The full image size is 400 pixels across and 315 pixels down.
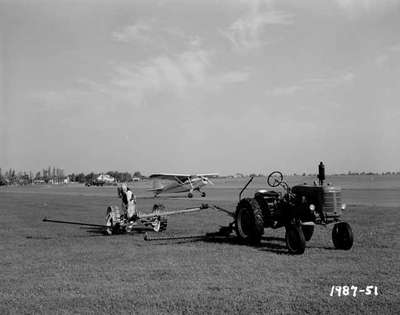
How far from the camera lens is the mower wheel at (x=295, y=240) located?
8617mm

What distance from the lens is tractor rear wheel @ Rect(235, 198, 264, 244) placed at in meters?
9.85

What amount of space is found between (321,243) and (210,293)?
5.19m

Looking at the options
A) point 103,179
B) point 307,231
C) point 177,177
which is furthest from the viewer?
point 103,179

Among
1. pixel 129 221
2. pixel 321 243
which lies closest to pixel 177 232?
pixel 129 221

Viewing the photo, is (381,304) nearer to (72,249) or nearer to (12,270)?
(12,270)

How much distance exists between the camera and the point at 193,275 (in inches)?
271

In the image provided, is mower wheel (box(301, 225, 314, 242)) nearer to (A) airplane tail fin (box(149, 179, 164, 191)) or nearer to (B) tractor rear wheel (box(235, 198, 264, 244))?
(B) tractor rear wheel (box(235, 198, 264, 244))

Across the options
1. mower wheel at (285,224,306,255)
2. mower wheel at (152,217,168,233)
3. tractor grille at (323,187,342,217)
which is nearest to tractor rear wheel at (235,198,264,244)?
mower wheel at (285,224,306,255)

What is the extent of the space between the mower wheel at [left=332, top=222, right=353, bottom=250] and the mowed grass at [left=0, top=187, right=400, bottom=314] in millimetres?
183

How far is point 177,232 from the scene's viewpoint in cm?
1290

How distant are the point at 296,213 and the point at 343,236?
1.10 meters

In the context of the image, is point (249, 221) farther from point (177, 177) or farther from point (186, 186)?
point (177, 177)

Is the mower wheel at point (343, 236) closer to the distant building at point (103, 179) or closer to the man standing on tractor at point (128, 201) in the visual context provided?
the man standing on tractor at point (128, 201)

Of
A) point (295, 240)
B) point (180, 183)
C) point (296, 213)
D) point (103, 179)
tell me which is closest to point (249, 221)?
point (296, 213)
